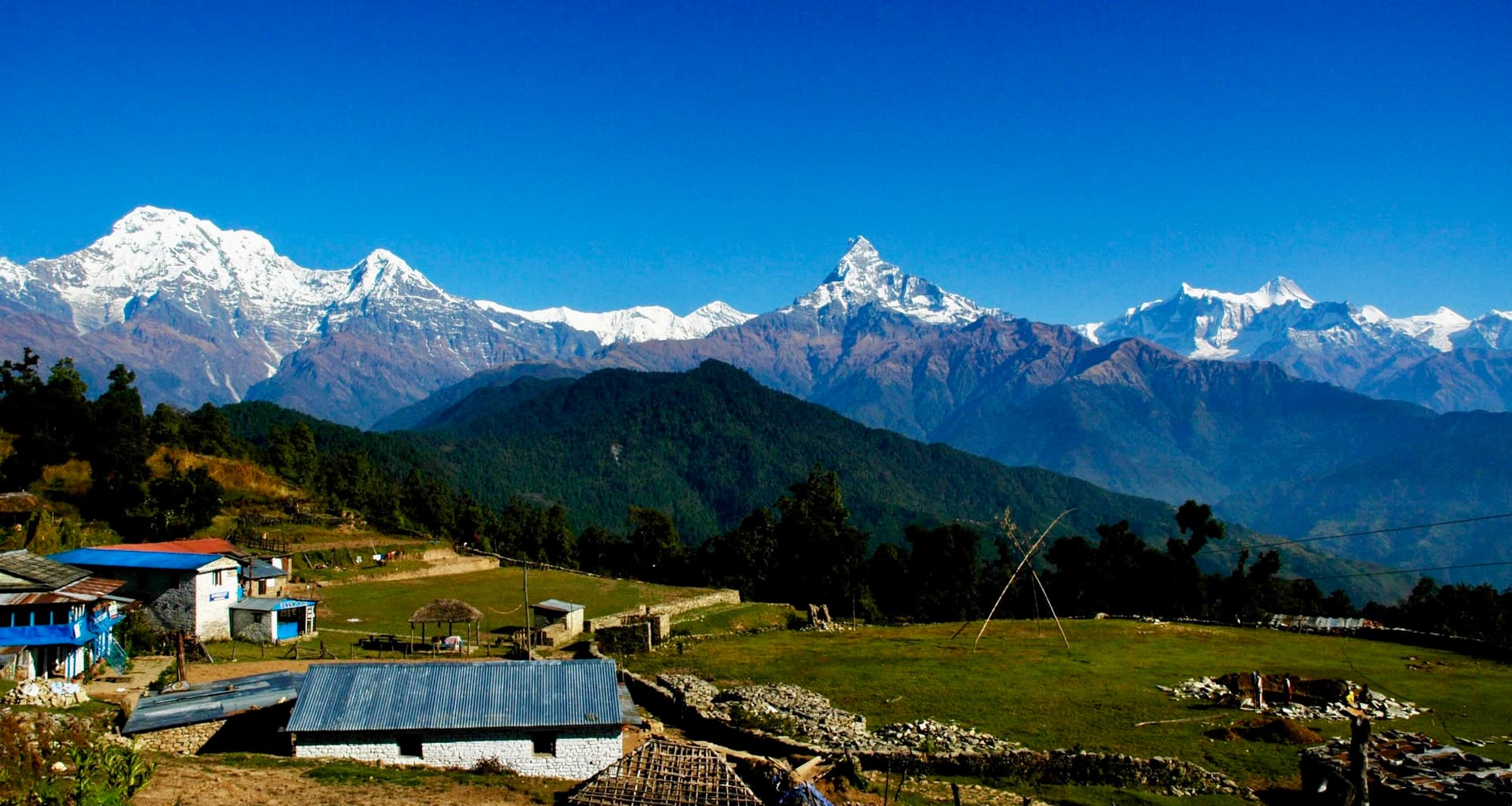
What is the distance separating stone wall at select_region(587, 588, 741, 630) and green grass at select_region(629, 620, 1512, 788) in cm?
693

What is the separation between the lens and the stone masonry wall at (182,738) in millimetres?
27250

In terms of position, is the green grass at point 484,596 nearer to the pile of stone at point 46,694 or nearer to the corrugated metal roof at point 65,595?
the corrugated metal roof at point 65,595

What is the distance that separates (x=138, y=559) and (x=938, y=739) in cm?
4139

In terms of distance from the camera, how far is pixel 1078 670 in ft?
140

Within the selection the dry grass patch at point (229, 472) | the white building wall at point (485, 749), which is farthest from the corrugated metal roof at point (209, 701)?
the dry grass patch at point (229, 472)

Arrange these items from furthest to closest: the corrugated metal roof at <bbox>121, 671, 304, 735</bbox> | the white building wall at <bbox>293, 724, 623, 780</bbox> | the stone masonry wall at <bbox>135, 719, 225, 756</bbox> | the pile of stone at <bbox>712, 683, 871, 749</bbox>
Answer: the pile of stone at <bbox>712, 683, 871, 749</bbox> → the corrugated metal roof at <bbox>121, 671, 304, 735</bbox> → the stone masonry wall at <bbox>135, 719, 225, 756</bbox> → the white building wall at <bbox>293, 724, 623, 780</bbox>

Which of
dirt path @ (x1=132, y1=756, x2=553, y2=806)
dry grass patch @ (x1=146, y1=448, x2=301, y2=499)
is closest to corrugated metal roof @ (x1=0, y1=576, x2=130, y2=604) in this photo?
dirt path @ (x1=132, y1=756, x2=553, y2=806)

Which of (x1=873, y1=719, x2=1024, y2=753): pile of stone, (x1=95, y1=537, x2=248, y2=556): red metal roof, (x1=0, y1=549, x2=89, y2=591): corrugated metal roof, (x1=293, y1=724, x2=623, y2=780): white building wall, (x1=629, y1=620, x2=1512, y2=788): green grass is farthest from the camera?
(x1=95, y1=537, x2=248, y2=556): red metal roof

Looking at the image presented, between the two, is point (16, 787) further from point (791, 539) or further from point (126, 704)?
point (791, 539)

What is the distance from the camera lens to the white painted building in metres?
47.3

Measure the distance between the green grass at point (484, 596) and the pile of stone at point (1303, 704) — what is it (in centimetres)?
3593

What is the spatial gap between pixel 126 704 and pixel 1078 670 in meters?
36.5

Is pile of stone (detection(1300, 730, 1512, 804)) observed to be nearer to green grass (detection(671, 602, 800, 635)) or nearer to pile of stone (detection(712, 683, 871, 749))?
pile of stone (detection(712, 683, 871, 749))

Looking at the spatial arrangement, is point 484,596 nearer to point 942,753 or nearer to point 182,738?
point 182,738
